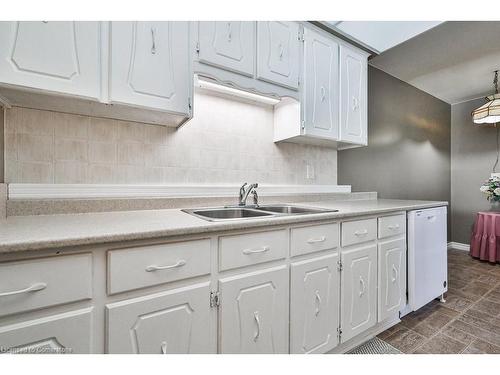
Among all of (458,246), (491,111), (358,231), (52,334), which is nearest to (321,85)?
(358,231)

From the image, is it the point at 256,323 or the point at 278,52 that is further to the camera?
the point at 278,52

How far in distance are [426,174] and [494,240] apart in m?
1.15

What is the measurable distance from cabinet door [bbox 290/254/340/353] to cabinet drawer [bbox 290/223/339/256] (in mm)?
62

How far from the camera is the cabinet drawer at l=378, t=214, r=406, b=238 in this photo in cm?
157

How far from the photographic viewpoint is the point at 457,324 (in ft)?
5.83

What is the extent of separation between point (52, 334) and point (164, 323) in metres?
0.33

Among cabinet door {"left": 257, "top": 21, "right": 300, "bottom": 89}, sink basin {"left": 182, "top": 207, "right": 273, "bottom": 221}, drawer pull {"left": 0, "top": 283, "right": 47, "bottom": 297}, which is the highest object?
cabinet door {"left": 257, "top": 21, "right": 300, "bottom": 89}

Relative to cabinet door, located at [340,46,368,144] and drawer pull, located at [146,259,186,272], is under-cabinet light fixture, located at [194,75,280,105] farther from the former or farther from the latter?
drawer pull, located at [146,259,186,272]

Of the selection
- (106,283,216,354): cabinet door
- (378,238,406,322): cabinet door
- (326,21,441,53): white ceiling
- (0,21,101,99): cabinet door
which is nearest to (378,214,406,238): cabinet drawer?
(378,238,406,322): cabinet door

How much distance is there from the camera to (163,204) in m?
1.45

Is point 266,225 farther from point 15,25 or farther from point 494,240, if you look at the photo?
point 494,240

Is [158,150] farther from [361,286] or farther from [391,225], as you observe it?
[391,225]

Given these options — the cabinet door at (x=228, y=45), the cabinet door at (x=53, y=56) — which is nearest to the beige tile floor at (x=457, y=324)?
the cabinet door at (x=228, y=45)
